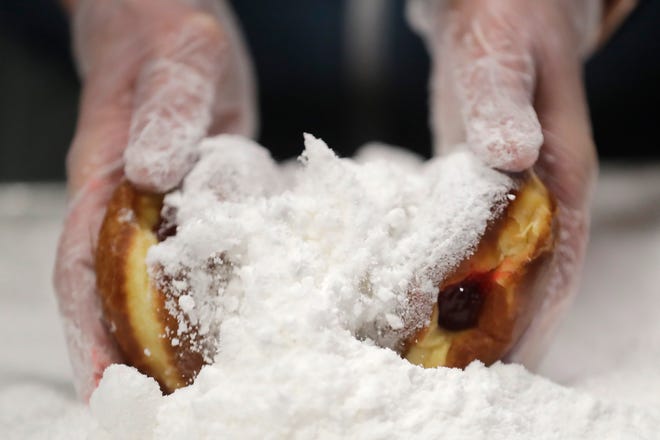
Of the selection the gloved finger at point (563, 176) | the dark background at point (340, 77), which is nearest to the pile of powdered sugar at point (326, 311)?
the gloved finger at point (563, 176)

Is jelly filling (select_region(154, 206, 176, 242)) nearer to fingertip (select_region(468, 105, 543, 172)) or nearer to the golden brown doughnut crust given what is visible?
the golden brown doughnut crust

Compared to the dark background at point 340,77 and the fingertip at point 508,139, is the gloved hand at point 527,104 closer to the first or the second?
the fingertip at point 508,139

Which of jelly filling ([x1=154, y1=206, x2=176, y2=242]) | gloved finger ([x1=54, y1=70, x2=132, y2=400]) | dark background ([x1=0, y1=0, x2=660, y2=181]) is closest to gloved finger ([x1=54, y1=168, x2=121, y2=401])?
gloved finger ([x1=54, y1=70, x2=132, y2=400])

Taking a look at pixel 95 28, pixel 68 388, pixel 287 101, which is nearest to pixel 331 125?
pixel 287 101

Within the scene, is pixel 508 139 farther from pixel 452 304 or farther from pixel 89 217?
pixel 89 217

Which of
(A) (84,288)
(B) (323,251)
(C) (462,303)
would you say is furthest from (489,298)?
(A) (84,288)

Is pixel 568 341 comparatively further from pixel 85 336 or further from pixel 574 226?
pixel 85 336
